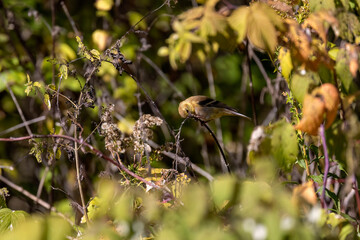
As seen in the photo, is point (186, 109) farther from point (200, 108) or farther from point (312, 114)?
point (312, 114)

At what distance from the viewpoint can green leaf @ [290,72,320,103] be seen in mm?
1102

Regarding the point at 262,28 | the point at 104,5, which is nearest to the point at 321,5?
the point at 262,28

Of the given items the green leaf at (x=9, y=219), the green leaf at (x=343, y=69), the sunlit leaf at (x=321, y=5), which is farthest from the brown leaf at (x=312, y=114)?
the green leaf at (x=9, y=219)

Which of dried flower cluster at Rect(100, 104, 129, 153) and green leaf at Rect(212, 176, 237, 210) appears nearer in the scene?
green leaf at Rect(212, 176, 237, 210)

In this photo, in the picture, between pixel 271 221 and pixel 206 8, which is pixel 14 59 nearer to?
pixel 206 8

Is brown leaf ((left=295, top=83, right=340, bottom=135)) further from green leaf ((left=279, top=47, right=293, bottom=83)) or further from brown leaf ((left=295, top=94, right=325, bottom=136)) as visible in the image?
green leaf ((left=279, top=47, right=293, bottom=83))

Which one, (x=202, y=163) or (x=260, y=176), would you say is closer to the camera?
(x=260, y=176)

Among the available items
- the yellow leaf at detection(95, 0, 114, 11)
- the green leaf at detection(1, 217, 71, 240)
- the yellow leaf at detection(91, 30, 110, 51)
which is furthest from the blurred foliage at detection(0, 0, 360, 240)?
the yellow leaf at detection(95, 0, 114, 11)

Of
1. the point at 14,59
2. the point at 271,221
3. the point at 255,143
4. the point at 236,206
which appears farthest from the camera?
the point at 14,59

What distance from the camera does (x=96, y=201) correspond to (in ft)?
4.43

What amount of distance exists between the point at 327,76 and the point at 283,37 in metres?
0.15

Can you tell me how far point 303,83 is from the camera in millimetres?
1112

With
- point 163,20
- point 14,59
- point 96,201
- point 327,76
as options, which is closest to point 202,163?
point 163,20

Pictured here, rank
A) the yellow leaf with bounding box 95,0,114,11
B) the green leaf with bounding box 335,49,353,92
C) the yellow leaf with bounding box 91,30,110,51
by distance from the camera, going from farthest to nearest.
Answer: the yellow leaf with bounding box 95,0,114,11 < the yellow leaf with bounding box 91,30,110,51 < the green leaf with bounding box 335,49,353,92
